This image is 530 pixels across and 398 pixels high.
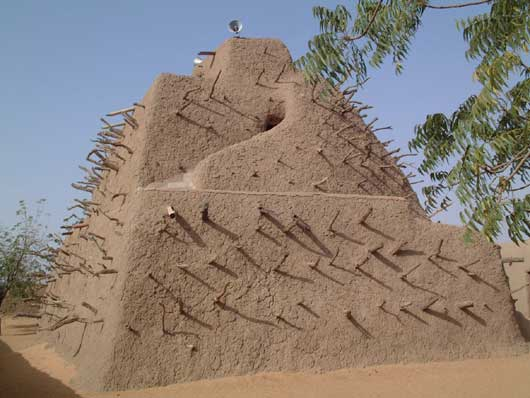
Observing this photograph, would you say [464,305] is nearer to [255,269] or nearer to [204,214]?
[255,269]

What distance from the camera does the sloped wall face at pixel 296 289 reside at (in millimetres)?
7164

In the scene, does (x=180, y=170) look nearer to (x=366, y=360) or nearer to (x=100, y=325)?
(x=100, y=325)

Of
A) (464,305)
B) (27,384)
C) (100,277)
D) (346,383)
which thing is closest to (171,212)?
(100,277)

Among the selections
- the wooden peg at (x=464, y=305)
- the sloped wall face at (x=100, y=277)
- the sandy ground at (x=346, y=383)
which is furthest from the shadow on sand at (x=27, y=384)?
the wooden peg at (x=464, y=305)

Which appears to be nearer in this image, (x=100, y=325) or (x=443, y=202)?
(x=443, y=202)

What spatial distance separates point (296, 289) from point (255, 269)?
0.76 meters

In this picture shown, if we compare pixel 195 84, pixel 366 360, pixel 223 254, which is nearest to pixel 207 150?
pixel 195 84

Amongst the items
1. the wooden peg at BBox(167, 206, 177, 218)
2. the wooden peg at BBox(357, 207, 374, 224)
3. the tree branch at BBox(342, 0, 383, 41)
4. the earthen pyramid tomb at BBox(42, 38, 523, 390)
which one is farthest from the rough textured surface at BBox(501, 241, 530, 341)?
the tree branch at BBox(342, 0, 383, 41)

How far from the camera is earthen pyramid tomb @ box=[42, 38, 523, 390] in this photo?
7.21m

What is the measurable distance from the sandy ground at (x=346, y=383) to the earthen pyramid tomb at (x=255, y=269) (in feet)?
0.65

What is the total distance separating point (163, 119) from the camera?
10203 mm

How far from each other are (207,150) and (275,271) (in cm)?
365

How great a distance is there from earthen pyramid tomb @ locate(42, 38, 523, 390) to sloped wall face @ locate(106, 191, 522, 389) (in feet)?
0.06

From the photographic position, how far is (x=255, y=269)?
7.79 m
